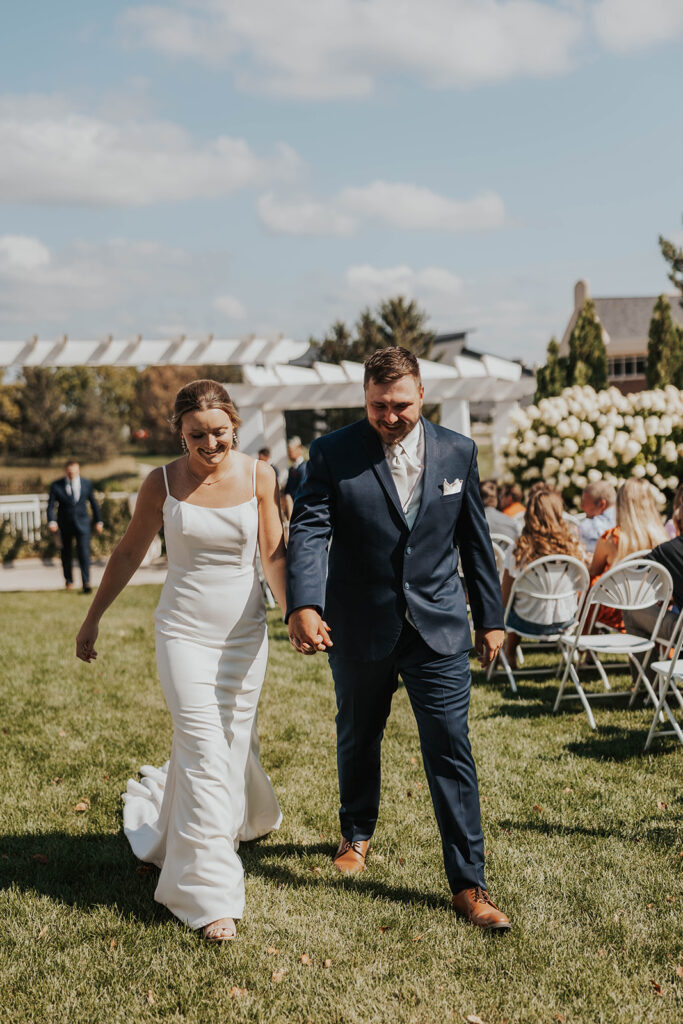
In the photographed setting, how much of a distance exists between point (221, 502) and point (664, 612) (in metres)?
3.58

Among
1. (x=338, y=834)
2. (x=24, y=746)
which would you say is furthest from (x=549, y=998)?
(x=24, y=746)

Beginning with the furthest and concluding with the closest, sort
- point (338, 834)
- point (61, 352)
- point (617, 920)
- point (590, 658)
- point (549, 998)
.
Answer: point (61, 352)
point (590, 658)
point (338, 834)
point (617, 920)
point (549, 998)

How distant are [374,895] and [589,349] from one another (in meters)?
23.5

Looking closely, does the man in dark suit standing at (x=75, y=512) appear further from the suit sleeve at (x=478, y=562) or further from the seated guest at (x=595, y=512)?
the suit sleeve at (x=478, y=562)

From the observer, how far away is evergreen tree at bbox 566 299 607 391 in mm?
24969

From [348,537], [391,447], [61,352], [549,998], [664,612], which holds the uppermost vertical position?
[61,352]

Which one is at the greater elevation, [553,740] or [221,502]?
[221,502]

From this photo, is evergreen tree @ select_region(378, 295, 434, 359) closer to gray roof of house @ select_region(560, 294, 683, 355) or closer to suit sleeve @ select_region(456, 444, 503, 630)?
gray roof of house @ select_region(560, 294, 683, 355)

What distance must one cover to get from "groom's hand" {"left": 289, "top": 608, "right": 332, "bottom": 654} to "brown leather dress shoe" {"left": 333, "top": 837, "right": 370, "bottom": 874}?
132cm

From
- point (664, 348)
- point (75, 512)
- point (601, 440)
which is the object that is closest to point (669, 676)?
point (601, 440)

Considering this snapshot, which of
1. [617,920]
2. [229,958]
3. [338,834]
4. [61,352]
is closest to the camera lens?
[229,958]

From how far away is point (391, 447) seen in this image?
3.75 meters

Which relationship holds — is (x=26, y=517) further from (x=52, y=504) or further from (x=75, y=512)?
(x=75, y=512)

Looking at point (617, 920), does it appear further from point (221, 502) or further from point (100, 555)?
point (100, 555)
